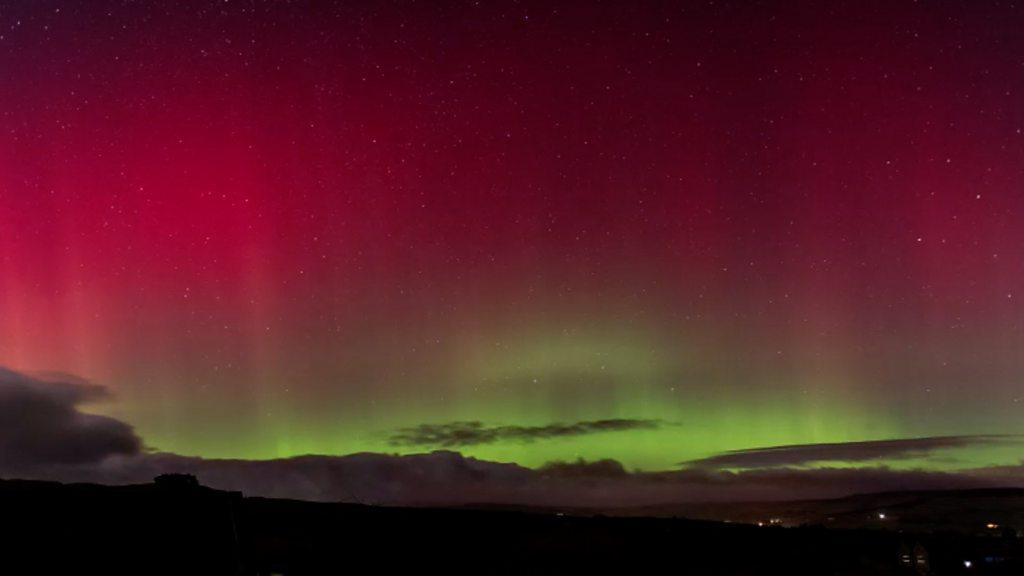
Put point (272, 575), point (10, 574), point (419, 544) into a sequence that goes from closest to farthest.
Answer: point (10, 574) < point (272, 575) < point (419, 544)

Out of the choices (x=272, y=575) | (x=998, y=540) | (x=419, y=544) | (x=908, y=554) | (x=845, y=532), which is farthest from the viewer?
(x=998, y=540)

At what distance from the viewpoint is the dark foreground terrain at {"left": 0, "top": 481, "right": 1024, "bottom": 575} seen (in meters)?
15.6

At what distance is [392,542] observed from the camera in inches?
1187

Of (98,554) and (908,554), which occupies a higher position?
(98,554)

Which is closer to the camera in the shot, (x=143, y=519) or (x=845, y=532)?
(x=143, y=519)

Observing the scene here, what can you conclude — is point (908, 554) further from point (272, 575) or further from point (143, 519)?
point (143, 519)

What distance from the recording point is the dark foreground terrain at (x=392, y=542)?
1555 cm

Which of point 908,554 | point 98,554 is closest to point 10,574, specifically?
point 98,554

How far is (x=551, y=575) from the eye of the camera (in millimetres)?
32344

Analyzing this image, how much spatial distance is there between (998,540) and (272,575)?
3929 centimetres

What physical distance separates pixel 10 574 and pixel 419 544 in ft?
54.1

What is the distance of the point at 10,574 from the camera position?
15320 mm

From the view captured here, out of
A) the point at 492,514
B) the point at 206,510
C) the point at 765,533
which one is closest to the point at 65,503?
the point at 206,510

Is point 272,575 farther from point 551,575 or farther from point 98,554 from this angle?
point 551,575
